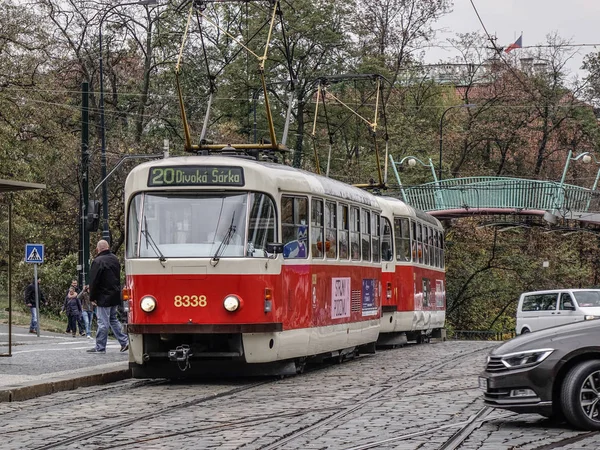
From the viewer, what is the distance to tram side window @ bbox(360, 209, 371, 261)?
21.6 meters

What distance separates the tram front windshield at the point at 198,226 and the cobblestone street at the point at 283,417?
1723 millimetres

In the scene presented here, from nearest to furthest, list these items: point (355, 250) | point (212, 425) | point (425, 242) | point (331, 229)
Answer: point (212, 425), point (331, 229), point (355, 250), point (425, 242)

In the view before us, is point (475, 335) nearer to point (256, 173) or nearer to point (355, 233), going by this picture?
point (355, 233)

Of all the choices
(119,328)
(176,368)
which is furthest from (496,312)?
(176,368)

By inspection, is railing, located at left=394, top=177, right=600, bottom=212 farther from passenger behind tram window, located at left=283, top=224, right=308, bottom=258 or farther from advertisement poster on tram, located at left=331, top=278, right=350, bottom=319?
passenger behind tram window, located at left=283, top=224, right=308, bottom=258

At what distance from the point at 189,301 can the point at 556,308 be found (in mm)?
19464

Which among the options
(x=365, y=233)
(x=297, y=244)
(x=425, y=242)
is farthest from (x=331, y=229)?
(x=425, y=242)

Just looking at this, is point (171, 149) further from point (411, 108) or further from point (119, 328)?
point (119, 328)

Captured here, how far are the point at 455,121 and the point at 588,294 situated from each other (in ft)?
103

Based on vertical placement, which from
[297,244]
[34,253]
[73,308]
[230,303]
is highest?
[34,253]

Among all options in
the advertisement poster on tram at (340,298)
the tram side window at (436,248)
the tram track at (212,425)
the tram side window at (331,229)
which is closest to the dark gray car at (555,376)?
the tram track at (212,425)

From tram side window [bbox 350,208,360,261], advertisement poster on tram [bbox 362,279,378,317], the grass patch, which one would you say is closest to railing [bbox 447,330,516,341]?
the grass patch

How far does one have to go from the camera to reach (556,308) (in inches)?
1323

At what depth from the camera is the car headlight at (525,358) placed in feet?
35.1
